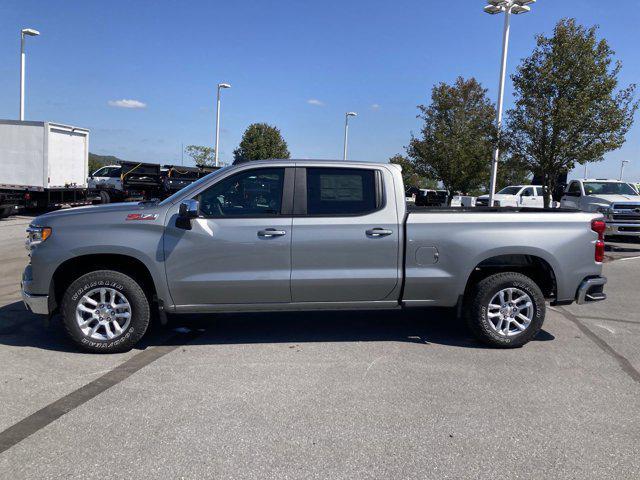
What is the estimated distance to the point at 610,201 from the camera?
593 inches

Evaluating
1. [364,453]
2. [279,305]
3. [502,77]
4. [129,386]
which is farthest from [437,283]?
[502,77]

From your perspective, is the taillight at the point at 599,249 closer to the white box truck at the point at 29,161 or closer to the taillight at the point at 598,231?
the taillight at the point at 598,231

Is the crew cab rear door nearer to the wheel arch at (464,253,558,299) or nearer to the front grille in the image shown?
the wheel arch at (464,253,558,299)

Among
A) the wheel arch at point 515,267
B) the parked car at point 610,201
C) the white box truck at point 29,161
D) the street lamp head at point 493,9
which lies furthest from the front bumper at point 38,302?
the street lamp head at point 493,9

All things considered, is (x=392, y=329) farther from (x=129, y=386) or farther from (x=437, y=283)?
(x=129, y=386)

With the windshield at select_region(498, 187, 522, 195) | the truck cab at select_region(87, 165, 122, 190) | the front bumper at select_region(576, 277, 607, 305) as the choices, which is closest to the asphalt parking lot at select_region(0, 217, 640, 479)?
the front bumper at select_region(576, 277, 607, 305)

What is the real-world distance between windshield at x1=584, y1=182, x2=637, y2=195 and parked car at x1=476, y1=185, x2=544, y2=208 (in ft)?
18.7

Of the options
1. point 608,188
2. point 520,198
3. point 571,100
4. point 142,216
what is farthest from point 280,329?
point 520,198

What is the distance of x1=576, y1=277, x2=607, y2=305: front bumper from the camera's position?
216 inches

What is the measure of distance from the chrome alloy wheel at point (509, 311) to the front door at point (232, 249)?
81.1 inches

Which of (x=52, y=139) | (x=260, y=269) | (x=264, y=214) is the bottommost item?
(x=260, y=269)

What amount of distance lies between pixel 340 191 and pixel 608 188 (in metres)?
14.2

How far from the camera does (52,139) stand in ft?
60.5

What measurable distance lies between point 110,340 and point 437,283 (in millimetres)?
3164
